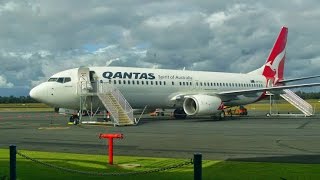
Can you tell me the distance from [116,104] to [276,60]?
22989 millimetres

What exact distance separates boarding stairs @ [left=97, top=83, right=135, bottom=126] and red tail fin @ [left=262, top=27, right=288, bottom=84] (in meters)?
21.0

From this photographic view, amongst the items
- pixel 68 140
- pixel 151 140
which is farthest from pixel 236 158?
pixel 68 140

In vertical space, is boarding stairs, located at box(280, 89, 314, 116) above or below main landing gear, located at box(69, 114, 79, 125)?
above

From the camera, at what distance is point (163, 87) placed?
38.5 meters

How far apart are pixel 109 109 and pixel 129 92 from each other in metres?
4.45

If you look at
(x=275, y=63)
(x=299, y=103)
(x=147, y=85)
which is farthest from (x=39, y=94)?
(x=299, y=103)

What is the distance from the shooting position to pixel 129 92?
36.0 meters

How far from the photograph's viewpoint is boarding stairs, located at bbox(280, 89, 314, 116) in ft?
155

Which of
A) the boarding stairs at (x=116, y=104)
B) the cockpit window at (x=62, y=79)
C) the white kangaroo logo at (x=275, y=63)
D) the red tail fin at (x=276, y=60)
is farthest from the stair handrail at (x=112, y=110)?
the white kangaroo logo at (x=275, y=63)

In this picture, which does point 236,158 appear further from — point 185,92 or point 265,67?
point 265,67

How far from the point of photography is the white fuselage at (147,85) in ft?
109

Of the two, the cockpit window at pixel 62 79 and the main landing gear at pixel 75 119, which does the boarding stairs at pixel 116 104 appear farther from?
the cockpit window at pixel 62 79

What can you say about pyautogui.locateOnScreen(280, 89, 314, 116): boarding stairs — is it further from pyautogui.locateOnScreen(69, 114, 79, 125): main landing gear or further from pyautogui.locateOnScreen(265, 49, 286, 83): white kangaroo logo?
pyautogui.locateOnScreen(69, 114, 79, 125): main landing gear

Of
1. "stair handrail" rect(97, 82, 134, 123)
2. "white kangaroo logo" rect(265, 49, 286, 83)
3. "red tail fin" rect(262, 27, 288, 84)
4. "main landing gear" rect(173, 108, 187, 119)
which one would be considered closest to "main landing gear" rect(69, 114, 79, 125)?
"stair handrail" rect(97, 82, 134, 123)
